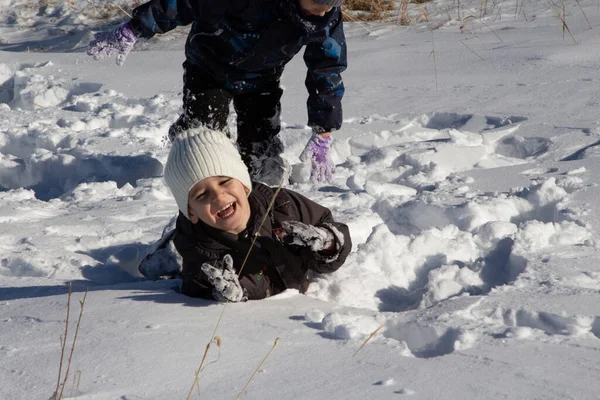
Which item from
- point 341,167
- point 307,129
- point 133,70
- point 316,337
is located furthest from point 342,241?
point 133,70

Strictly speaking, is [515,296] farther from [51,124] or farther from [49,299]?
[51,124]

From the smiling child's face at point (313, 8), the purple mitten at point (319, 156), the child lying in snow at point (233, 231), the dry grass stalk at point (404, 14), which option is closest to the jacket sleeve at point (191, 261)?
the child lying in snow at point (233, 231)

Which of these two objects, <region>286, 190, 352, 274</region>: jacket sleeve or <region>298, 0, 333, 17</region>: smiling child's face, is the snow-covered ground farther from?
<region>298, 0, 333, 17</region>: smiling child's face

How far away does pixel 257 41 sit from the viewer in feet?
11.8

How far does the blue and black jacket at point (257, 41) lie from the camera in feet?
11.4

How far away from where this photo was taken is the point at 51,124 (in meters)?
5.50

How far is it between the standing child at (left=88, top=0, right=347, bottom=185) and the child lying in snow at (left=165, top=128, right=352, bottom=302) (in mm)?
772

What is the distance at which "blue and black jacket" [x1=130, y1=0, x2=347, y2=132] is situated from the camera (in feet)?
11.4

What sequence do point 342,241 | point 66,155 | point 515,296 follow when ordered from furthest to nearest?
point 66,155
point 342,241
point 515,296

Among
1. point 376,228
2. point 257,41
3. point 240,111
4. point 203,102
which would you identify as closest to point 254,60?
point 257,41

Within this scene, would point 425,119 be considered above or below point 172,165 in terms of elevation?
below

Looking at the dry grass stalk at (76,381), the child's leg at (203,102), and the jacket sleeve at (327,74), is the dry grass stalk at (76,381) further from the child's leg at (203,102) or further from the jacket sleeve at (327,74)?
the jacket sleeve at (327,74)

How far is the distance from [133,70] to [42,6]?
14.2ft

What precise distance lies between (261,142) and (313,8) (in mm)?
1040
